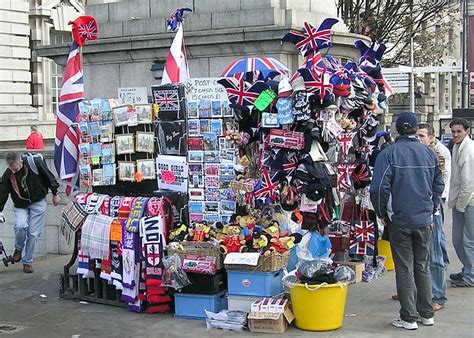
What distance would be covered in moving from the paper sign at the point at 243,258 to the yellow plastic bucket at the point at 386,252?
302 cm

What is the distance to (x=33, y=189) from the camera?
10.1 metres

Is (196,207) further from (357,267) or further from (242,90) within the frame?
(357,267)

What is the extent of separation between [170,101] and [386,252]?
366 cm

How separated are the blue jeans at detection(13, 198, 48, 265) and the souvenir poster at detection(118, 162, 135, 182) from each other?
2684 millimetres

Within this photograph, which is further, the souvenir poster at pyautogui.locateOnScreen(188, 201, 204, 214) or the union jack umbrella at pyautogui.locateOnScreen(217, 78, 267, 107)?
the souvenir poster at pyautogui.locateOnScreen(188, 201, 204, 214)

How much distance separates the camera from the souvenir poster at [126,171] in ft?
26.2

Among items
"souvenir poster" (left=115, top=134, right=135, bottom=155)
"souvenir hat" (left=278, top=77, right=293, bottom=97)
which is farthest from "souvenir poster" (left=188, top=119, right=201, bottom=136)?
"souvenir hat" (left=278, top=77, right=293, bottom=97)

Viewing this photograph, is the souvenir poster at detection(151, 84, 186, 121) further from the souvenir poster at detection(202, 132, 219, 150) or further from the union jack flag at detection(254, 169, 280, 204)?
the union jack flag at detection(254, 169, 280, 204)

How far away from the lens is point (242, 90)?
24.4ft

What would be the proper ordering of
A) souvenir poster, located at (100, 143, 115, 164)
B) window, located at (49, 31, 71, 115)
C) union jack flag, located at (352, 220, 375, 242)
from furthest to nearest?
window, located at (49, 31, 71, 115) < union jack flag, located at (352, 220, 375, 242) < souvenir poster, located at (100, 143, 115, 164)

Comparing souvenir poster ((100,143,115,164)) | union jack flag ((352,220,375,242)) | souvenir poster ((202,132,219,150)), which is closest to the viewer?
souvenir poster ((202,132,219,150))

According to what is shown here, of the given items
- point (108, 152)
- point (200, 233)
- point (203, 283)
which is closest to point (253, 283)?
point (203, 283)

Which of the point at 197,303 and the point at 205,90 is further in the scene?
the point at 205,90

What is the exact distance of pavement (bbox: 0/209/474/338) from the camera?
6785 millimetres
